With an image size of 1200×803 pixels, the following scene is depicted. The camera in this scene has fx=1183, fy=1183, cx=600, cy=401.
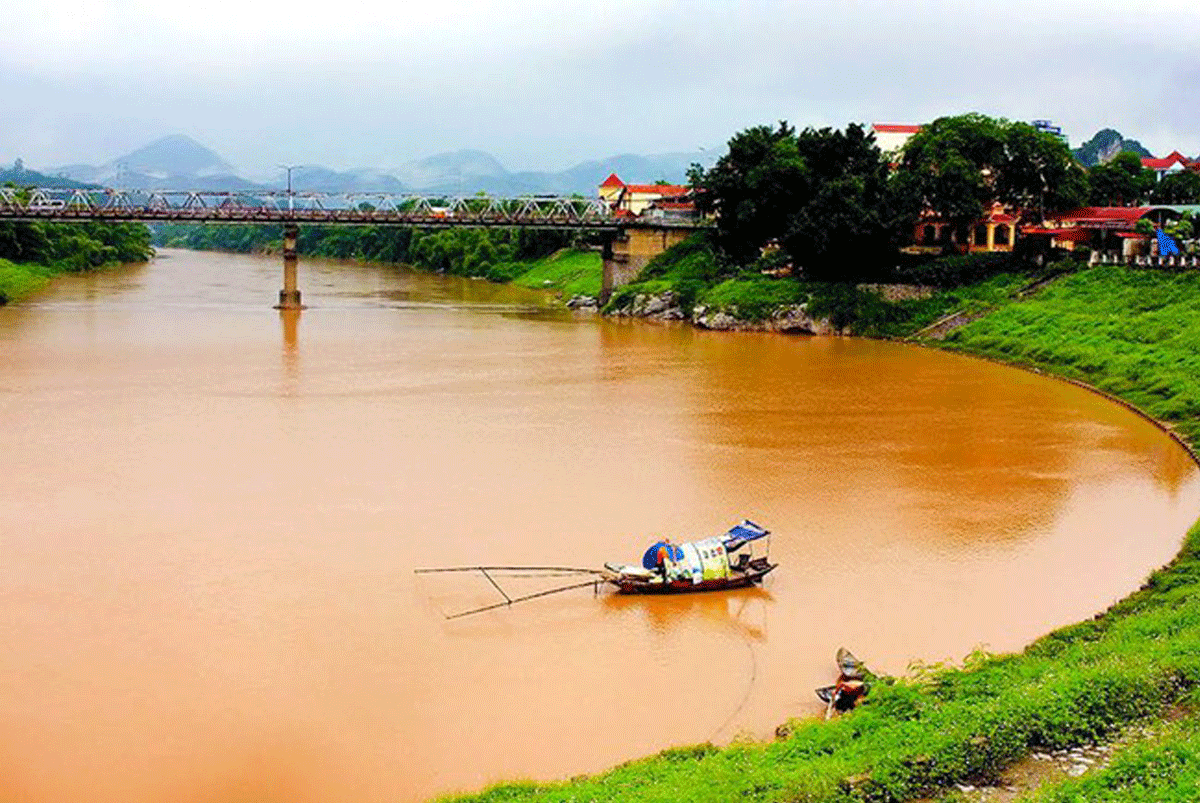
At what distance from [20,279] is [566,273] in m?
31.6

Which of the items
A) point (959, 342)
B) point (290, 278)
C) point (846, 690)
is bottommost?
point (846, 690)

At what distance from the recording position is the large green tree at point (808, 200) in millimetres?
47719

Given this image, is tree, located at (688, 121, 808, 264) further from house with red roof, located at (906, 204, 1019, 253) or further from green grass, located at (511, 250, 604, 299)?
green grass, located at (511, 250, 604, 299)

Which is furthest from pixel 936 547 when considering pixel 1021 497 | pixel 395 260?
pixel 395 260

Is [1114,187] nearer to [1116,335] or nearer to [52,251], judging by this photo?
[1116,335]

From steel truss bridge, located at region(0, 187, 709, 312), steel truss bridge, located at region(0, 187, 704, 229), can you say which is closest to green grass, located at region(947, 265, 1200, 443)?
steel truss bridge, located at region(0, 187, 709, 312)

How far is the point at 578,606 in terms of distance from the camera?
16438 millimetres

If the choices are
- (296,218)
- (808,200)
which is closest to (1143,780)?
(808,200)

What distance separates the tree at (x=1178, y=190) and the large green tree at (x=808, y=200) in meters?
16.1

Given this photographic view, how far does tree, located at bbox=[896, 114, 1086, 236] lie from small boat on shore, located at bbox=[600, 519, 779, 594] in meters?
33.9

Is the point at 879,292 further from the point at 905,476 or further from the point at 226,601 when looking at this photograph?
the point at 226,601

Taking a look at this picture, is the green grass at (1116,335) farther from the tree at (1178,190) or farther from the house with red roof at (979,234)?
the tree at (1178,190)

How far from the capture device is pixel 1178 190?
58.9 meters

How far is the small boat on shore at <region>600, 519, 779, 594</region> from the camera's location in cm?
1688
